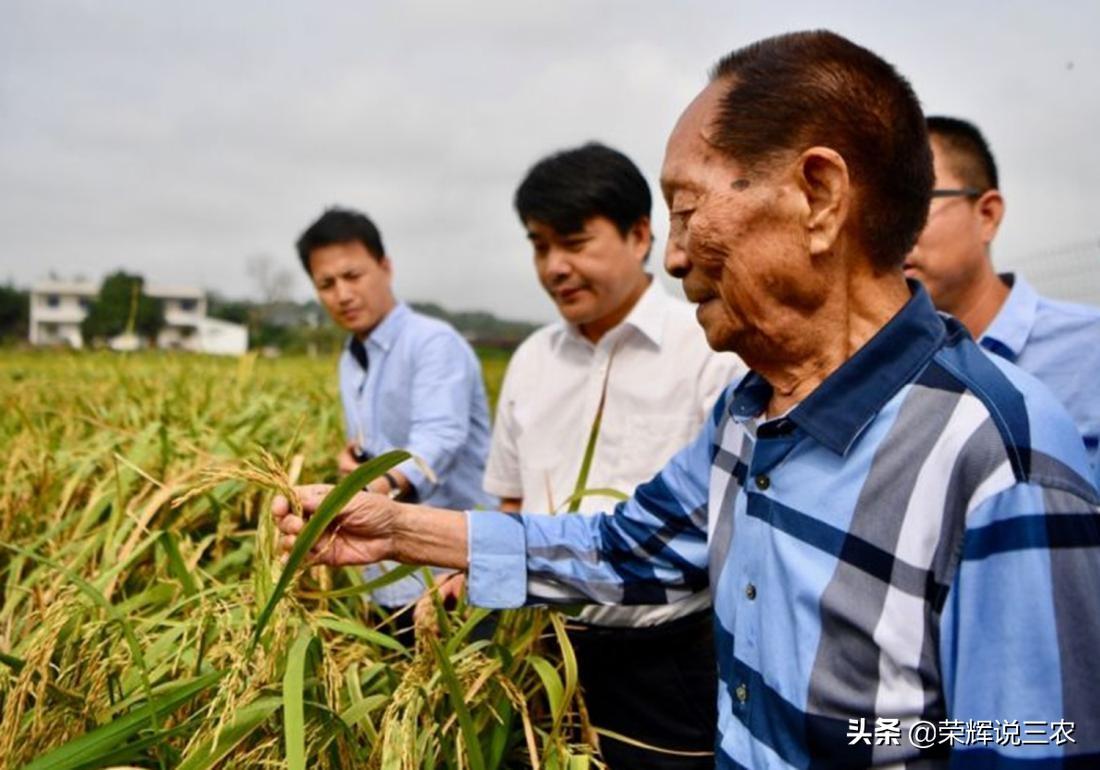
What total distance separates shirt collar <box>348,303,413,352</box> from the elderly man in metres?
2.08

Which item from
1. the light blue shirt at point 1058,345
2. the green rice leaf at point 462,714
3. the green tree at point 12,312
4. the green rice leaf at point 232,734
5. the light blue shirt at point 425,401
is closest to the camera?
the green rice leaf at point 232,734

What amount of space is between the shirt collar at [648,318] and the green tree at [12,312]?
54.9 m

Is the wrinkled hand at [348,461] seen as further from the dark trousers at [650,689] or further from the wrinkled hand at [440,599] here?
the dark trousers at [650,689]

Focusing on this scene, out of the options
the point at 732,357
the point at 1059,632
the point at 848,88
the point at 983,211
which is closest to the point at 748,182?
the point at 848,88

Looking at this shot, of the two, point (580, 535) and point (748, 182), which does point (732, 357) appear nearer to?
point (580, 535)

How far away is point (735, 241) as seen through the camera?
969 millimetres

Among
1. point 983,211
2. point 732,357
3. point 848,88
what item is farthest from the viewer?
point 983,211

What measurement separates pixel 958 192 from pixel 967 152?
118mm

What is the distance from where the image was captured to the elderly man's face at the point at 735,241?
95cm

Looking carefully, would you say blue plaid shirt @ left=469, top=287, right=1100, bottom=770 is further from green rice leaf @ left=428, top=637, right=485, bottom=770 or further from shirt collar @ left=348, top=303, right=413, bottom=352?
shirt collar @ left=348, top=303, right=413, bottom=352

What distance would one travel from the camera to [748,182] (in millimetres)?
958

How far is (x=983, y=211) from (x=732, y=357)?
76cm

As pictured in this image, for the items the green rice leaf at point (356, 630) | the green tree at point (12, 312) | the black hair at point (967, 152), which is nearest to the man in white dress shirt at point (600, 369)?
the green rice leaf at point (356, 630)

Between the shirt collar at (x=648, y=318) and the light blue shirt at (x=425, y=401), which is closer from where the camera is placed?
the shirt collar at (x=648, y=318)
